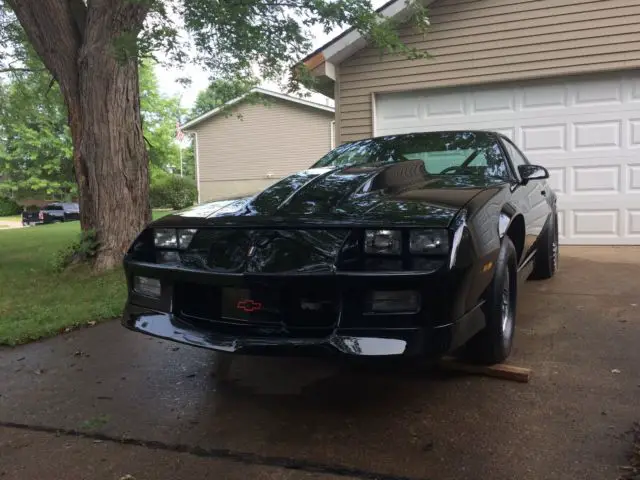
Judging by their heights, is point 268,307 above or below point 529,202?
below

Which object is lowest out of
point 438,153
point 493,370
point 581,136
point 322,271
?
point 493,370

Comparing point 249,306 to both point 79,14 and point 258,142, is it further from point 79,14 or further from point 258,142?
point 258,142

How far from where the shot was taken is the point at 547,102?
8.06 meters

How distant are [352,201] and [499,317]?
1035mm

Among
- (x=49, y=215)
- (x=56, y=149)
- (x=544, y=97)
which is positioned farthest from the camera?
(x=56, y=149)

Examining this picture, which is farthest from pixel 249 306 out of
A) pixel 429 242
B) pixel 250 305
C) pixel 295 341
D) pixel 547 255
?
pixel 547 255

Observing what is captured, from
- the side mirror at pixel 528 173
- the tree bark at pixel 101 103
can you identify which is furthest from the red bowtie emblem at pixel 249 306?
the tree bark at pixel 101 103

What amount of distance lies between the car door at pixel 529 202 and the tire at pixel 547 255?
0.27 metres

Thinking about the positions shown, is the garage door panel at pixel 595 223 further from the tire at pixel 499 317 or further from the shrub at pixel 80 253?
the shrub at pixel 80 253

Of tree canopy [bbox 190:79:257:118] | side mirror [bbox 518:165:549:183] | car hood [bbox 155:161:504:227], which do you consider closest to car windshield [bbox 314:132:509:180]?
side mirror [bbox 518:165:549:183]

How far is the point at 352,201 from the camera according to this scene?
2.96 m

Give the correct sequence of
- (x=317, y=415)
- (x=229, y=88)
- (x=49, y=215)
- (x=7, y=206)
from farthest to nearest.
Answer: (x=7, y=206)
(x=49, y=215)
(x=229, y=88)
(x=317, y=415)

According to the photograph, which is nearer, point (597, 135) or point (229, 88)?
point (597, 135)

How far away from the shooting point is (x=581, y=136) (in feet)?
26.1
